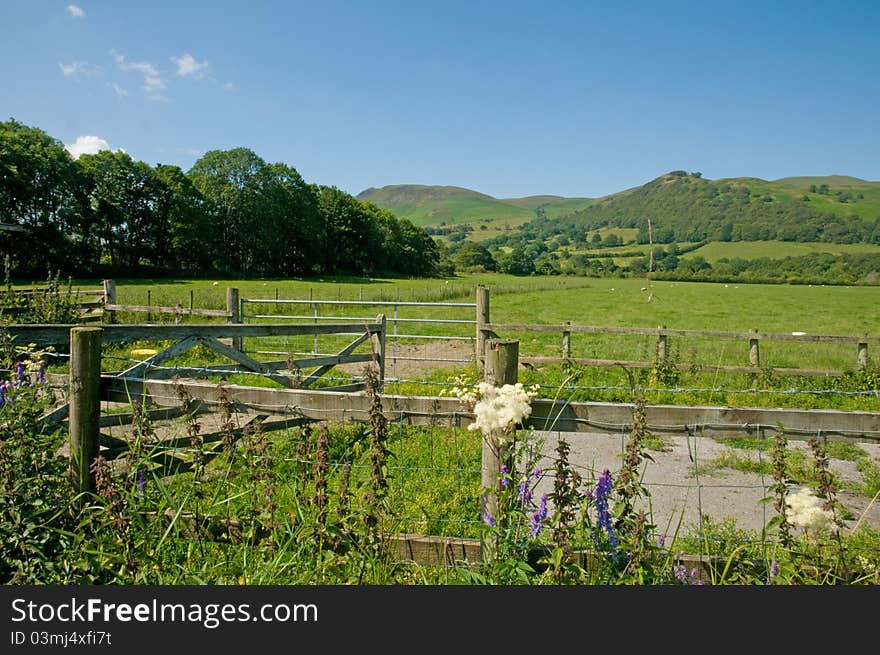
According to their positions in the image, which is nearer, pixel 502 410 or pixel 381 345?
pixel 502 410

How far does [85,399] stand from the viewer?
303 centimetres

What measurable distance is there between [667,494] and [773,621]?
11.3 feet

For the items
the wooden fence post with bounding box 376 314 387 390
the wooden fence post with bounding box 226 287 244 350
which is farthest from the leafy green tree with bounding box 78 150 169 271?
the wooden fence post with bounding box 376 314 387 390

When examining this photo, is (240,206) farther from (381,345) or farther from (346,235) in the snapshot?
(381,345)

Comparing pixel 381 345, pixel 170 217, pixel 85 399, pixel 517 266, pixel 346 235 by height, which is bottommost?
pixel 381 345

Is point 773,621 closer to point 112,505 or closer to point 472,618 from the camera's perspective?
point 472,618

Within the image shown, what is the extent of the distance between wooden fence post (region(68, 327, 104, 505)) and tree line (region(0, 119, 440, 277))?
44.3 metres

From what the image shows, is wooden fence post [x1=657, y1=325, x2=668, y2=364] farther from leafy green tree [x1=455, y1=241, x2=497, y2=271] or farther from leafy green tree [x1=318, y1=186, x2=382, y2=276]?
leafy green tree [x1=455, y1=241, x2=497, y2=271]

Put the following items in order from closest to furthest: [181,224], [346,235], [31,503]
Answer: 1. [31,503]
2. [181,224]
3. [346,235]

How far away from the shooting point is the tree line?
157 ft

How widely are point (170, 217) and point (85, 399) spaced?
2526 inches

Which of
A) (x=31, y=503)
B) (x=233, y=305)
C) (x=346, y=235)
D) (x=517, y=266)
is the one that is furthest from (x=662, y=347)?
(x=517, y=266)

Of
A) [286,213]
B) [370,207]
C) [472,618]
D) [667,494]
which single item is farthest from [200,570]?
[370,207]

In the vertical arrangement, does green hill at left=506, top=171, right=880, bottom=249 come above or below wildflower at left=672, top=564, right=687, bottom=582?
above
